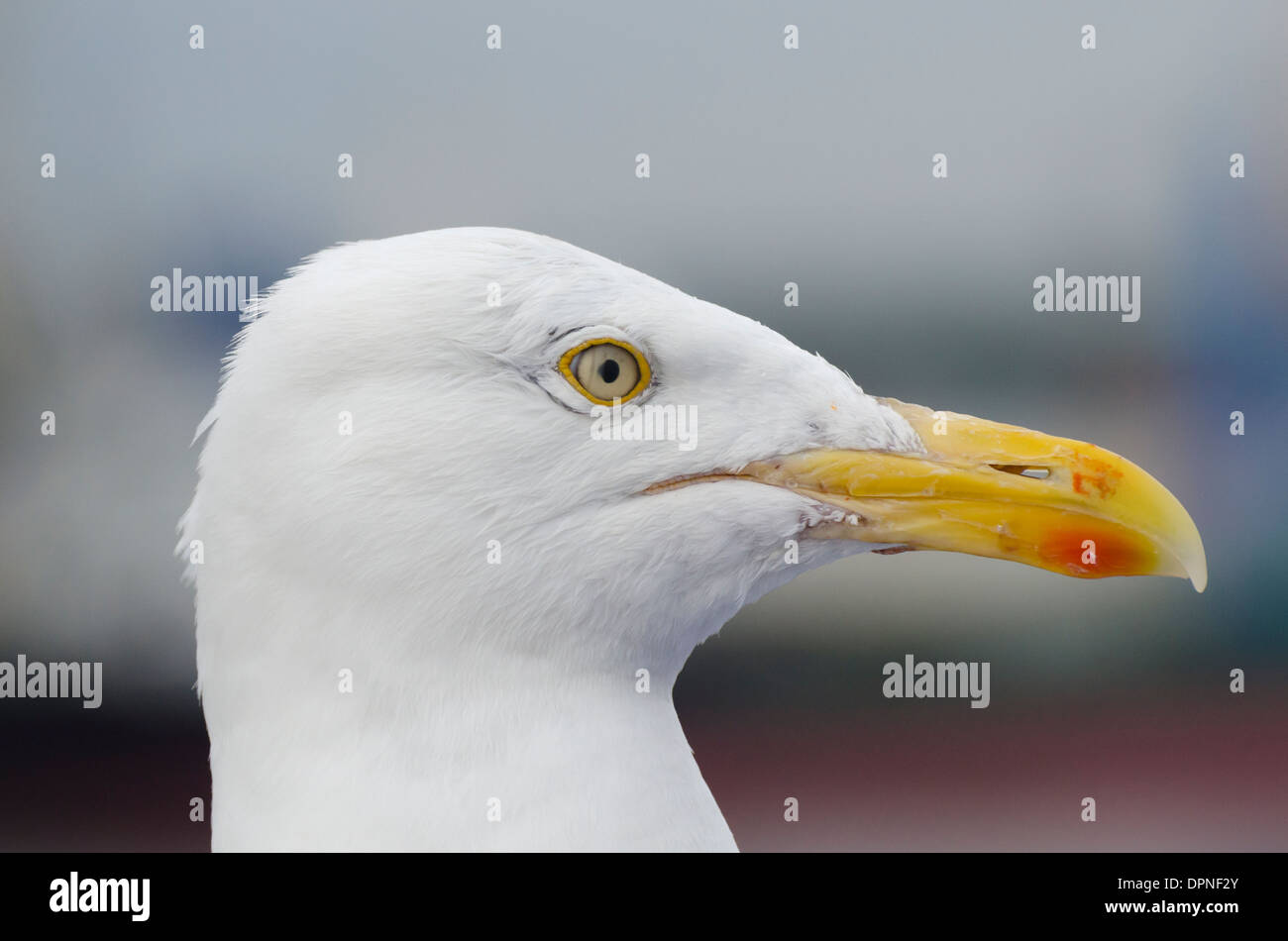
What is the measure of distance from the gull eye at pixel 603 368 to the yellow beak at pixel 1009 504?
0.27 meters

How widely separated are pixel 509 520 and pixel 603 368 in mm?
309

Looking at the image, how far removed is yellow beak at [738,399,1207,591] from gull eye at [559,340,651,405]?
27 centimetres

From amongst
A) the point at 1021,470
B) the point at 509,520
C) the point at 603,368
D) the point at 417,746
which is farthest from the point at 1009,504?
the point at 417,746

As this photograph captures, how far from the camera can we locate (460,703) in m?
1.86

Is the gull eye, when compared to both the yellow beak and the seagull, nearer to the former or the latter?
the seagull

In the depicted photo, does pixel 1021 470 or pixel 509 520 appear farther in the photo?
pixel 1021 470

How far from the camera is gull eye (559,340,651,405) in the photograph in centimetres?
188

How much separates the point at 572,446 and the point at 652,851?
2.43 feet

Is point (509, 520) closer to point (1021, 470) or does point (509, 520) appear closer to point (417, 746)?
point (417, 746)

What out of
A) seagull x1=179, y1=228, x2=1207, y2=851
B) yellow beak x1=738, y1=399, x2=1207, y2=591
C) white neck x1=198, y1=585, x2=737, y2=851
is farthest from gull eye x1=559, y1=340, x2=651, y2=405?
white neck x1=198, y1=585, x2=737, y2=851

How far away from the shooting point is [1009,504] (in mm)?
1973

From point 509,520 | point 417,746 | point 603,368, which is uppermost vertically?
point 603,368

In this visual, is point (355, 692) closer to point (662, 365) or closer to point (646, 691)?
point (646, 691)

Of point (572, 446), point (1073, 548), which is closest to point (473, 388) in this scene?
point (572, 446)
